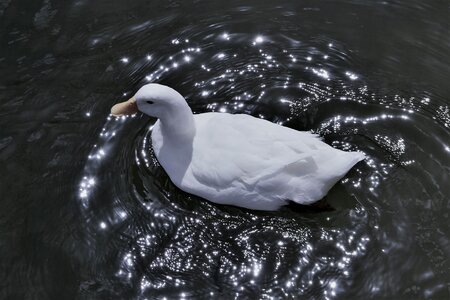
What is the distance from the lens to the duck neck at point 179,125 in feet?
14.1

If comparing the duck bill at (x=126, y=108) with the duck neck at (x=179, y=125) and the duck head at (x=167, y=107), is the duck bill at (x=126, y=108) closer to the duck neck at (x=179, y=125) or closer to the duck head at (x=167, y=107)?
the duck head at (x=167, y=107)

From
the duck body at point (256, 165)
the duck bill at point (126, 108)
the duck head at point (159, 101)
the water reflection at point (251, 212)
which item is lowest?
the water reflection at point (251, 212)

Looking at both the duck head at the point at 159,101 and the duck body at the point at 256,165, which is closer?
the duck body at the point at 256,165

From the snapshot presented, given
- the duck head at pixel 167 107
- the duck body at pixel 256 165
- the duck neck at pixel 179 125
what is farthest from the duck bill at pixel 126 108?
the duck body at pixel 256 165

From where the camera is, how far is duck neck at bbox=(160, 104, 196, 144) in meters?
4.30

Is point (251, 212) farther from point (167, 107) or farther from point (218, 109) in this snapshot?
point (218, 109)

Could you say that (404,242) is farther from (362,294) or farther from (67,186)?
(67,186)

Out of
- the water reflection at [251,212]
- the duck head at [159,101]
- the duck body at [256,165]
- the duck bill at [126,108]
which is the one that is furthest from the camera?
the duck bill at [126,108]

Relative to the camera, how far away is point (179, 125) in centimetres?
431

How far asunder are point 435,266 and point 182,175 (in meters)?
1.78

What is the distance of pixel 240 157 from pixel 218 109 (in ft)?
3.12

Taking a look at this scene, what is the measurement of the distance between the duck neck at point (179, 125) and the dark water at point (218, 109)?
40 centimetres

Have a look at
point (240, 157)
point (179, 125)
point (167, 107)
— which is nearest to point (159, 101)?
point (167, 107)

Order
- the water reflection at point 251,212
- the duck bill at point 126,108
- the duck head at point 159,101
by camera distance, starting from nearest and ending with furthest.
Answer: the water reflection at point 251,212, the duck head at point 159,101, the duck bill at point 126,108
